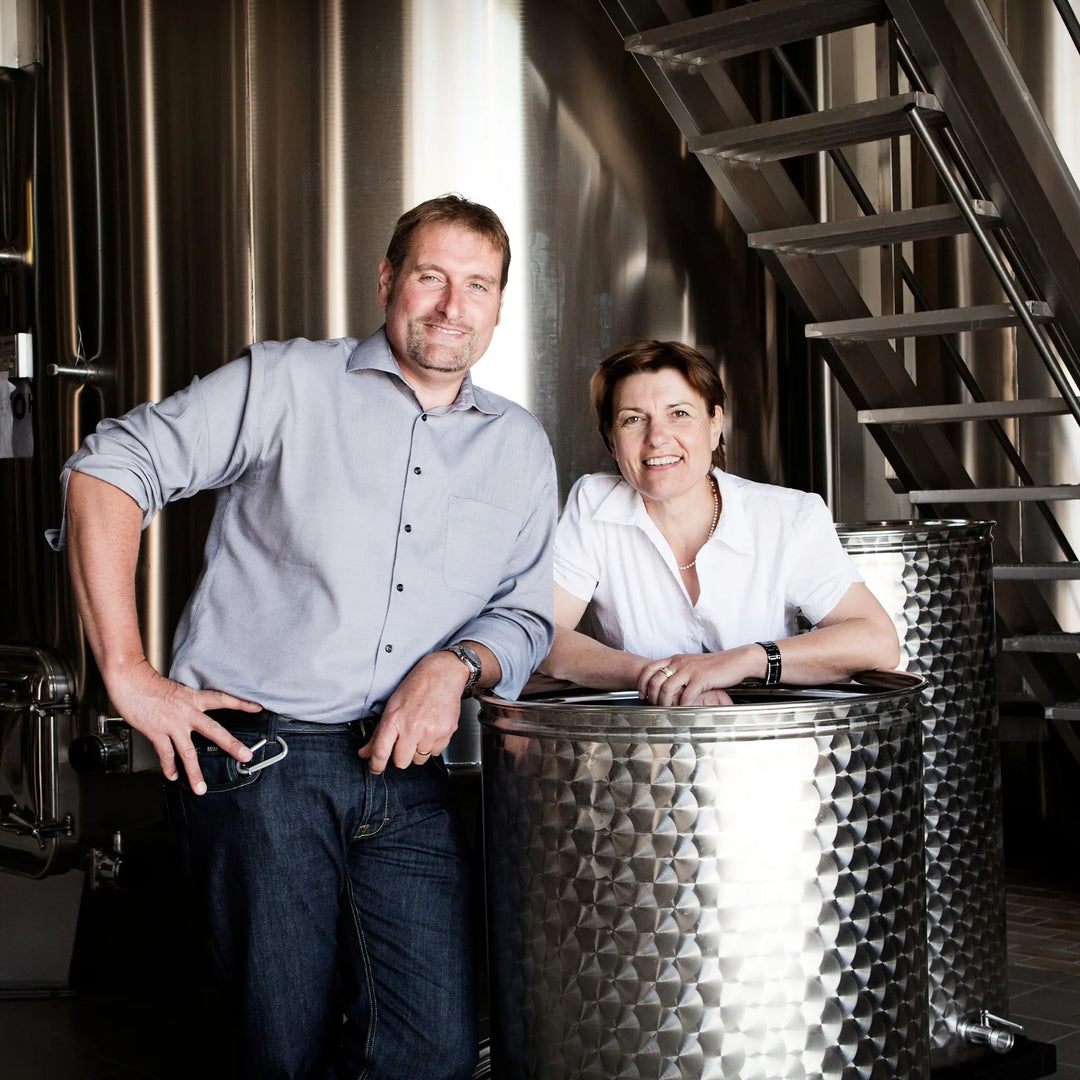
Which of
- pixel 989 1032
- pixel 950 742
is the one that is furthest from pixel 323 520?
pixel 989 1032

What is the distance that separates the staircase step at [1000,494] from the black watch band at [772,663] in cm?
160

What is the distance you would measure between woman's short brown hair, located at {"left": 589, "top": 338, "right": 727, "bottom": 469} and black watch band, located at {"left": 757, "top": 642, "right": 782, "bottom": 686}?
519 mm

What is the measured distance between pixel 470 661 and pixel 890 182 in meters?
2.19

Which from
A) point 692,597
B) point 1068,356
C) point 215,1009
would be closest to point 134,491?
point 692,597

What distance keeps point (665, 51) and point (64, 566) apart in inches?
79.7

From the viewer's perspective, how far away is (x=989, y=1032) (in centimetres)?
284

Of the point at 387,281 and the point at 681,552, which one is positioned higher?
the point at 387,281

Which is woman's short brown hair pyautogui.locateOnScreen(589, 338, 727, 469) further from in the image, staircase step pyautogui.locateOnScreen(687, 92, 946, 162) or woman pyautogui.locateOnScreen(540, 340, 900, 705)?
staircase step pyautogui.locateOnScreen(687, 92, 946, 162)

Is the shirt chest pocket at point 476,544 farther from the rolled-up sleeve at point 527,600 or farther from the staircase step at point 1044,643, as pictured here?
the staircase step at point 1044,643

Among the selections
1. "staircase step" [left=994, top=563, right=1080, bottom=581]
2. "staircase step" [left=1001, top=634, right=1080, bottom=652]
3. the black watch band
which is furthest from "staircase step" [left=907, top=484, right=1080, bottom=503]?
the black watch band

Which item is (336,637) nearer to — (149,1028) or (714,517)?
(714,517)

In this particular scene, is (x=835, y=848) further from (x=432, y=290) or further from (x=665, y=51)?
(x=665, y=51)

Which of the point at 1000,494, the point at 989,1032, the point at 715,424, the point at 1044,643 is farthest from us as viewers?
the point at 1044,643

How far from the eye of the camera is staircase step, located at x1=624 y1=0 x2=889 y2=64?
10.9ft
